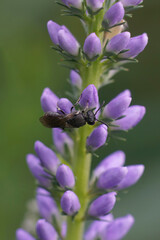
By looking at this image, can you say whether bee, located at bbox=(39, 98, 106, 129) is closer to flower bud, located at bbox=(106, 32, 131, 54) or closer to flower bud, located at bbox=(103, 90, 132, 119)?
flower bud, located at bbox=(103, 90, 132, 119)

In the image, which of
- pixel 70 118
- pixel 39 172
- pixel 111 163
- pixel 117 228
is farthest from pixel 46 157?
pixel 117 228

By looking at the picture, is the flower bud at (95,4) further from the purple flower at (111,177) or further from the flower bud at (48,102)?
the purple flower at (111,177)

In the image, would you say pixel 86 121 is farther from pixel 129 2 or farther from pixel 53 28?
pixel 129 2

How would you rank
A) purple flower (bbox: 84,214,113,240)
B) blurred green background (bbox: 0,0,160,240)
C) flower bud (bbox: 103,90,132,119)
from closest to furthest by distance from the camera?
flower bud (bbox: 103,90,132,119) < purple flower (bbox: 84,214,113,240) < blurred green background (bbox: 0,0,160,240)

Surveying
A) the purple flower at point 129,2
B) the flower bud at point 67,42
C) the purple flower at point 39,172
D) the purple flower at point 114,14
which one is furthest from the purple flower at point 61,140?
the purple flower at point 129,2

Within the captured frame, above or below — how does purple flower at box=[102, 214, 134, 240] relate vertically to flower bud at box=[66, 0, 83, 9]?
below

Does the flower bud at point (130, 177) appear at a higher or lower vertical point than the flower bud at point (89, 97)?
lower

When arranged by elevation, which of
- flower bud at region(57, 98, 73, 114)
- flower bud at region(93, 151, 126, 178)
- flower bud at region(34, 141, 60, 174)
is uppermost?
flower bud at region(57, 98, 73, 114)

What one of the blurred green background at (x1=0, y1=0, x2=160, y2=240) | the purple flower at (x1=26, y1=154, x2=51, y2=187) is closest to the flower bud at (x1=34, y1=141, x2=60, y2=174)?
the purple flower at (x1=26, y1=154, x2=51, y2=187)
